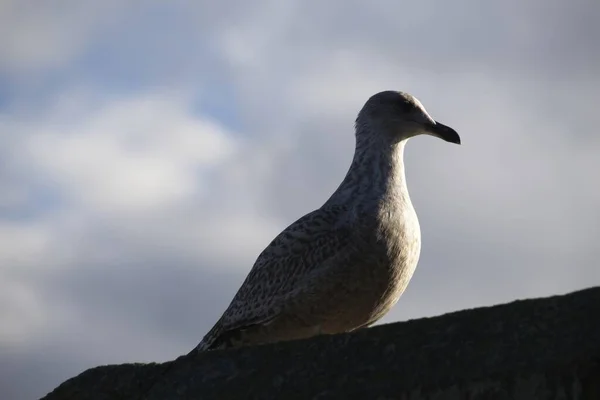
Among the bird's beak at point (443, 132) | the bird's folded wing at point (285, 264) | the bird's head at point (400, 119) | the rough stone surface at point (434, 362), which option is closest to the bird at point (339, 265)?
the bird's folded wing at point (285, 264)

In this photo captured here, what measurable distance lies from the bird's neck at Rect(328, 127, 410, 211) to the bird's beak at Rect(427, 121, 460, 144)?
29cm

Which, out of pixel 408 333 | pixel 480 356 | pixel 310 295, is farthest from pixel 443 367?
pixel 310 295

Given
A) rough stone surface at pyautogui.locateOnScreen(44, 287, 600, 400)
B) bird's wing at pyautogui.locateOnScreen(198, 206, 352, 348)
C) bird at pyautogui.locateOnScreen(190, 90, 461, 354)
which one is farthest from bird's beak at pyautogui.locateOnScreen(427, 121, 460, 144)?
rough stone surface at pyautogui.locateOnScreen(44, 287, 600, 400)

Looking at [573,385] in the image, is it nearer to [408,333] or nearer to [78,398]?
[408,333]

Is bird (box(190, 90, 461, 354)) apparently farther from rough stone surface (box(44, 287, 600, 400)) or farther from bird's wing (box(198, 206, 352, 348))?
rough stone surface (box(44, 287, 600, 400))

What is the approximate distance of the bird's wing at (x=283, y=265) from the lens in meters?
7.89

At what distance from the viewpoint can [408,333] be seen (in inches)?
172

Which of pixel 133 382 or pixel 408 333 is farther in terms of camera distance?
pixel 133 382

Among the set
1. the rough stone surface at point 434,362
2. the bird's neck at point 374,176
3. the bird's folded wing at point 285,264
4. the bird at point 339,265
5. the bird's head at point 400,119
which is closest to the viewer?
the rough stone surface at point 434,362

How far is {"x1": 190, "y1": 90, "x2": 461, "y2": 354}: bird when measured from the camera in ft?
24.9

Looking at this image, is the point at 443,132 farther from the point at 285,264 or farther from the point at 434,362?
the point at 434,362

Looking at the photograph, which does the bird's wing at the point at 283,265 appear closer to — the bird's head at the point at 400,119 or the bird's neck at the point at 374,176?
the bird's neck at the point at 374,176

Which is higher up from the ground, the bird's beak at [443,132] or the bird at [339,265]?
the bird's beak at [443,132]

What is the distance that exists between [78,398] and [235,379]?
118 cm
